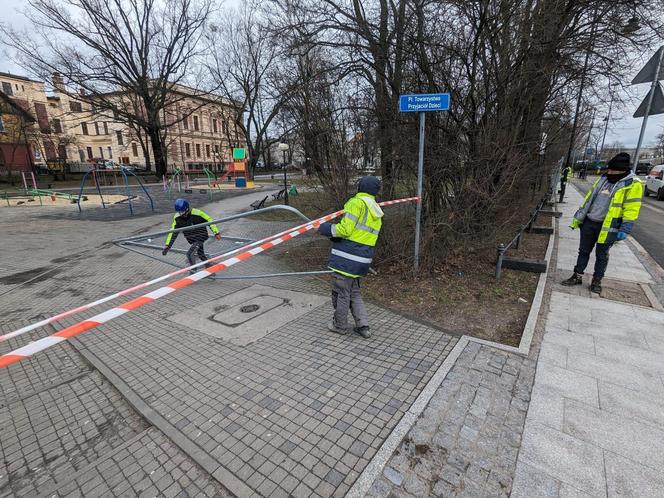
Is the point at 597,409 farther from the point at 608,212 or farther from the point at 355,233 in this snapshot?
the point at 608,212

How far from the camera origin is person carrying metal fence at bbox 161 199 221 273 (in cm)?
554

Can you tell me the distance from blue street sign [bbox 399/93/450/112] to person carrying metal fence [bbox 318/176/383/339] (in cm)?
171

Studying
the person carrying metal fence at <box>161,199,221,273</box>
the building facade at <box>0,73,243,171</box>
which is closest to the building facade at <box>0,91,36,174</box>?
the building facade at <box>0,73,243,171</box>

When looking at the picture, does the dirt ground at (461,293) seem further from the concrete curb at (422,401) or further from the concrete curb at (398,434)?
the concrete curb at (398,434)

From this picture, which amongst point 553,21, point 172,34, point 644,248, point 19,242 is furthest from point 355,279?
Answer: point 172,34

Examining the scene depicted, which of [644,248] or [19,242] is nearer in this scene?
[644,248]

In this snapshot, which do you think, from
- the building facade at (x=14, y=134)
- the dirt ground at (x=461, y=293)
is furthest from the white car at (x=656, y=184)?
the building facade at (x=14, y=134)

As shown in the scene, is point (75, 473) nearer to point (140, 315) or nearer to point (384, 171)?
point (140, 315)

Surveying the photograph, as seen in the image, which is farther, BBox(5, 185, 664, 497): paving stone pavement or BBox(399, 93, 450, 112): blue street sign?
BBox(399, 93, 450, 112): blue street sign

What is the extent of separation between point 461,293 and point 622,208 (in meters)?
2.53

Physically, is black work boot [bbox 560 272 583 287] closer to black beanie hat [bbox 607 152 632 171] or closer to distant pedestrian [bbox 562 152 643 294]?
distant pedestrian [bbox 562 152 643 294]

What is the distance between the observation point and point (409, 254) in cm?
596

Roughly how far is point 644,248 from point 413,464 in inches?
369

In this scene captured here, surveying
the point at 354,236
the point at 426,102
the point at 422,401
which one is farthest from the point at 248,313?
the point at 426,102
